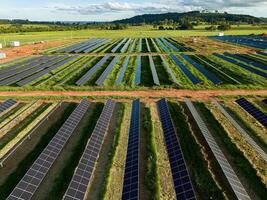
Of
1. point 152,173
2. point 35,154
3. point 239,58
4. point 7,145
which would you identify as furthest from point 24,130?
point 239,58

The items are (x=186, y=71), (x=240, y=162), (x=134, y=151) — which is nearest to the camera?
(x=240, y=162)

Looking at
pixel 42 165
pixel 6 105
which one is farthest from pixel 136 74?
pixel 42 165

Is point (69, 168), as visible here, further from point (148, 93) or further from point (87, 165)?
point (148, 93)

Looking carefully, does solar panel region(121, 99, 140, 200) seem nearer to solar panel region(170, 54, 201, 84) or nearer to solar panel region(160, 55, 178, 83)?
solar panel region(160, 55, 178, 83)

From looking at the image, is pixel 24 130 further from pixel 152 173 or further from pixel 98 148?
pixel 152 173

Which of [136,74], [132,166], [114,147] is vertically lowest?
[114,147]

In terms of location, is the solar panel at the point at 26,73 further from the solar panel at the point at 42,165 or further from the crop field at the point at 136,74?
the solar panel at the point at 42,165

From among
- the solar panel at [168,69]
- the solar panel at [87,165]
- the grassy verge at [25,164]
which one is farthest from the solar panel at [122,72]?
the solar panel at [87,165]
